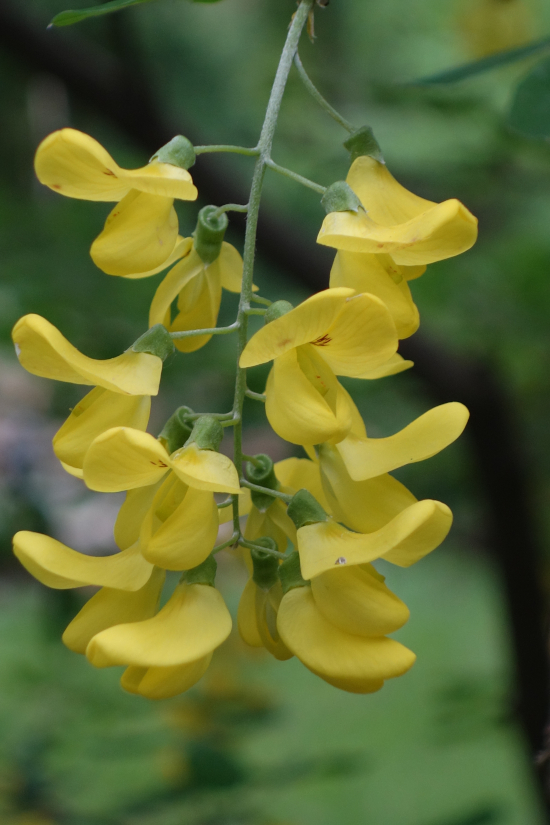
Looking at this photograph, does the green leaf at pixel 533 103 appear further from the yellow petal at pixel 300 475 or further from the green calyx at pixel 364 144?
the yellow petal at pixel 300 475

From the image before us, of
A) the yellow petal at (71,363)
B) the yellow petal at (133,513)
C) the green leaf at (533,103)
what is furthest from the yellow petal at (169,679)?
the green leaf at (533,103)

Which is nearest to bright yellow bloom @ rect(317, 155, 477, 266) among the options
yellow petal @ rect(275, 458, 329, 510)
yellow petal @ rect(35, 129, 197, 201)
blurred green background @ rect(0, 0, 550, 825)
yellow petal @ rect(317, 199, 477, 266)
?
yellow petal @ rect(317, 199, 477, 266)

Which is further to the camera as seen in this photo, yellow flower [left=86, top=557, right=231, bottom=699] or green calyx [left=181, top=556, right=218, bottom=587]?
green calyx [left=181, top=556, right=218, bottom=587]

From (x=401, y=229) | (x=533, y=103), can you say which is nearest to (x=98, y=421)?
(x=401, y=229)

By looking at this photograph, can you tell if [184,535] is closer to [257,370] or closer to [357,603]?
[357,603]

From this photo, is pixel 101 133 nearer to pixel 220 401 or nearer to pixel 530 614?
pixel 220 401

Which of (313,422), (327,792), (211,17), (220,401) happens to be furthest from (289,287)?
(211,17)

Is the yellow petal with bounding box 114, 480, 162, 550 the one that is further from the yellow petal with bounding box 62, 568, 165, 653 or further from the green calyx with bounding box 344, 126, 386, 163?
the green calyx with bounding box 344, 126, 386, 163
